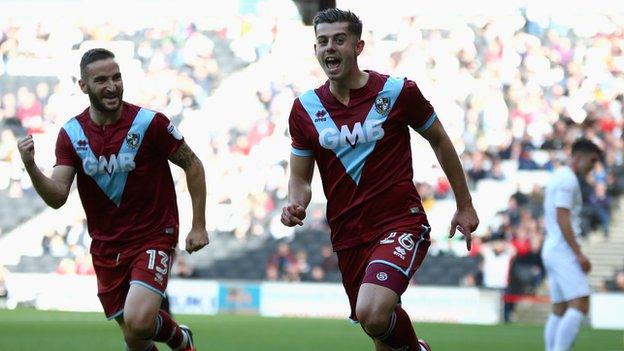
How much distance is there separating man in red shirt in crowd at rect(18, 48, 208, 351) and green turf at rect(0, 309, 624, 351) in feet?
16.4

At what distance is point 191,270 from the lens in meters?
25.1

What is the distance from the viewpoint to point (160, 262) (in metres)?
7.69

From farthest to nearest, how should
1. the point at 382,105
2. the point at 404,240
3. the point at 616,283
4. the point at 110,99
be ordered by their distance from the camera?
the point at 616,283 → the point at 110,99 → the point at 382,105 → the point at 404,240

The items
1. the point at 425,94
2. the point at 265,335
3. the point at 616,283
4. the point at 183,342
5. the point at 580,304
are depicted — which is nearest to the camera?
the point at 183,342

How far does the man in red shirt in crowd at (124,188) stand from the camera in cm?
762

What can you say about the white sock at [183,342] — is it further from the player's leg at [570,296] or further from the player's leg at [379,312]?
the player's leg at [570,296]

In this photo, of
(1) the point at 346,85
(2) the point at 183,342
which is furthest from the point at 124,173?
(1) the point at 346,85

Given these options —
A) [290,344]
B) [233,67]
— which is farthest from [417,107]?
[233,67]

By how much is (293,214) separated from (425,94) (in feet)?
68.4

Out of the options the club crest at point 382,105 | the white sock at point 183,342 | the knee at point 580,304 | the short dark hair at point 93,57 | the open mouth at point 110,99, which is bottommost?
the white sock at point 183,342

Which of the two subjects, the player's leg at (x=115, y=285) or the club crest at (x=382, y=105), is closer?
the club crest at (x=382, y=105)

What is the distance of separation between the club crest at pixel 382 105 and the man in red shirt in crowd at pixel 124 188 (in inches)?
59.6

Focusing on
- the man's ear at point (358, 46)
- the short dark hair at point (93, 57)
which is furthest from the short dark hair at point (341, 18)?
the short dark hair at point (93, 57)

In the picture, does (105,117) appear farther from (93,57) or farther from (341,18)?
(341,18)
